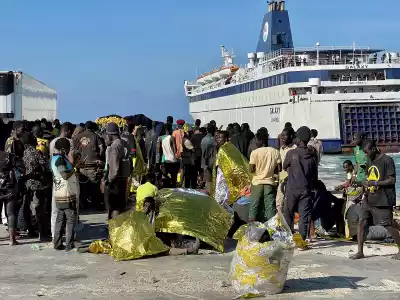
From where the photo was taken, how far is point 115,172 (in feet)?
28.6

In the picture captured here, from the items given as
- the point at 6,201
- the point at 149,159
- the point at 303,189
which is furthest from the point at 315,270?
the point at 149,159

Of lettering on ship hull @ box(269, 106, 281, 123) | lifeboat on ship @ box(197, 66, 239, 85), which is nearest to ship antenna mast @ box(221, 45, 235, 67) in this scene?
lifeboat on ship @ box(197, 66, 239, 85)

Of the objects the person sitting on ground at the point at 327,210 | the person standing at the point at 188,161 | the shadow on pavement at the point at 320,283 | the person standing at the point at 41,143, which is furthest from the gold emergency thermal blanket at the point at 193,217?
the person standing at the point at 188,161

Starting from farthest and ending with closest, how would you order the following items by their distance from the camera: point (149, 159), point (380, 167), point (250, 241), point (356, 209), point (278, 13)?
1. point (278, 13)
2. point (149, 159)
3. point (356, 209)
4. point (380, 167)
5. point (250, 241)

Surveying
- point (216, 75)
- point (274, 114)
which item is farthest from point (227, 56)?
point (274, 114)

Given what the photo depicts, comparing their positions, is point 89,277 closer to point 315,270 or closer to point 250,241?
point 250,241

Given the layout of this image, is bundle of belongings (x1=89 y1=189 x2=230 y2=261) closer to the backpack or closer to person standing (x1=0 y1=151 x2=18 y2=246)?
person standing (x1=0 y1=151 x2=18 y2=246)

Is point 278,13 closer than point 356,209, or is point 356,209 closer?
point 356,209

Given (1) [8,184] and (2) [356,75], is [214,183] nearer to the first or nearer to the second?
(1) [8,184]

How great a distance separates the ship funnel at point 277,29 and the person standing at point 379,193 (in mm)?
50362

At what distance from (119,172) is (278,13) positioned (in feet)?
169

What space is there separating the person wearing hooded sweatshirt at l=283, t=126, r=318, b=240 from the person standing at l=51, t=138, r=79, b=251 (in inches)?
110

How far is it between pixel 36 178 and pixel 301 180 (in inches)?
141

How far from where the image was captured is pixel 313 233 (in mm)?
8961
